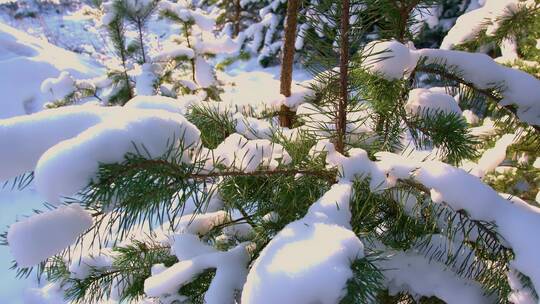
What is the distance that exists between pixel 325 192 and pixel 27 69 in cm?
598

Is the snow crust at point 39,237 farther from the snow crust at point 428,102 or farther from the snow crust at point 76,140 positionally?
the snow crust at point 428,102

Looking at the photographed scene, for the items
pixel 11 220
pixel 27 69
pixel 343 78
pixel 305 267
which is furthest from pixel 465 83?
pixel 27 69

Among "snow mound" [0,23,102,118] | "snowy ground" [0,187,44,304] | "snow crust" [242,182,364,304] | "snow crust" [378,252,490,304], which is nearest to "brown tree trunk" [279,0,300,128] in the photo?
"snow crust" [378,252,490,304]

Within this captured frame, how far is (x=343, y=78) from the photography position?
89 cm

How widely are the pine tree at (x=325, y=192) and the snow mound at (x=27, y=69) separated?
15.7 ft

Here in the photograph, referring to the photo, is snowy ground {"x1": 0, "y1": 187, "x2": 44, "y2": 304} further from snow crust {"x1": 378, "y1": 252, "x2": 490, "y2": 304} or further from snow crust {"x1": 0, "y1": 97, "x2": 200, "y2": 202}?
snow crust {"x1": 378, "y1": 252, "x2": 490, "y2": 304}

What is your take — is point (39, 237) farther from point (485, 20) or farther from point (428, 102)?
point (485, 20)

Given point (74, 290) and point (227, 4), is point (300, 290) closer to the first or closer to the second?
point (74, 290)

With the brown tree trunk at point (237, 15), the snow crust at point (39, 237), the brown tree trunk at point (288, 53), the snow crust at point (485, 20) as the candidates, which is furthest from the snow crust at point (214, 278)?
the brown tree trunk at point (237, 15)

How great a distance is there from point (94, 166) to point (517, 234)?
28.5 inches

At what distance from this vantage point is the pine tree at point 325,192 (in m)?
0.58

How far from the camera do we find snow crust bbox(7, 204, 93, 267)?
0.65 m

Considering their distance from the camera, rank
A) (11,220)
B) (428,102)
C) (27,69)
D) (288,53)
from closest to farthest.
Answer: (428,102) < (288,53) < (11,220) < (27,69)

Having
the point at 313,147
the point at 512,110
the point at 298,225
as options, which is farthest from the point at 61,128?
the point at 512,110
